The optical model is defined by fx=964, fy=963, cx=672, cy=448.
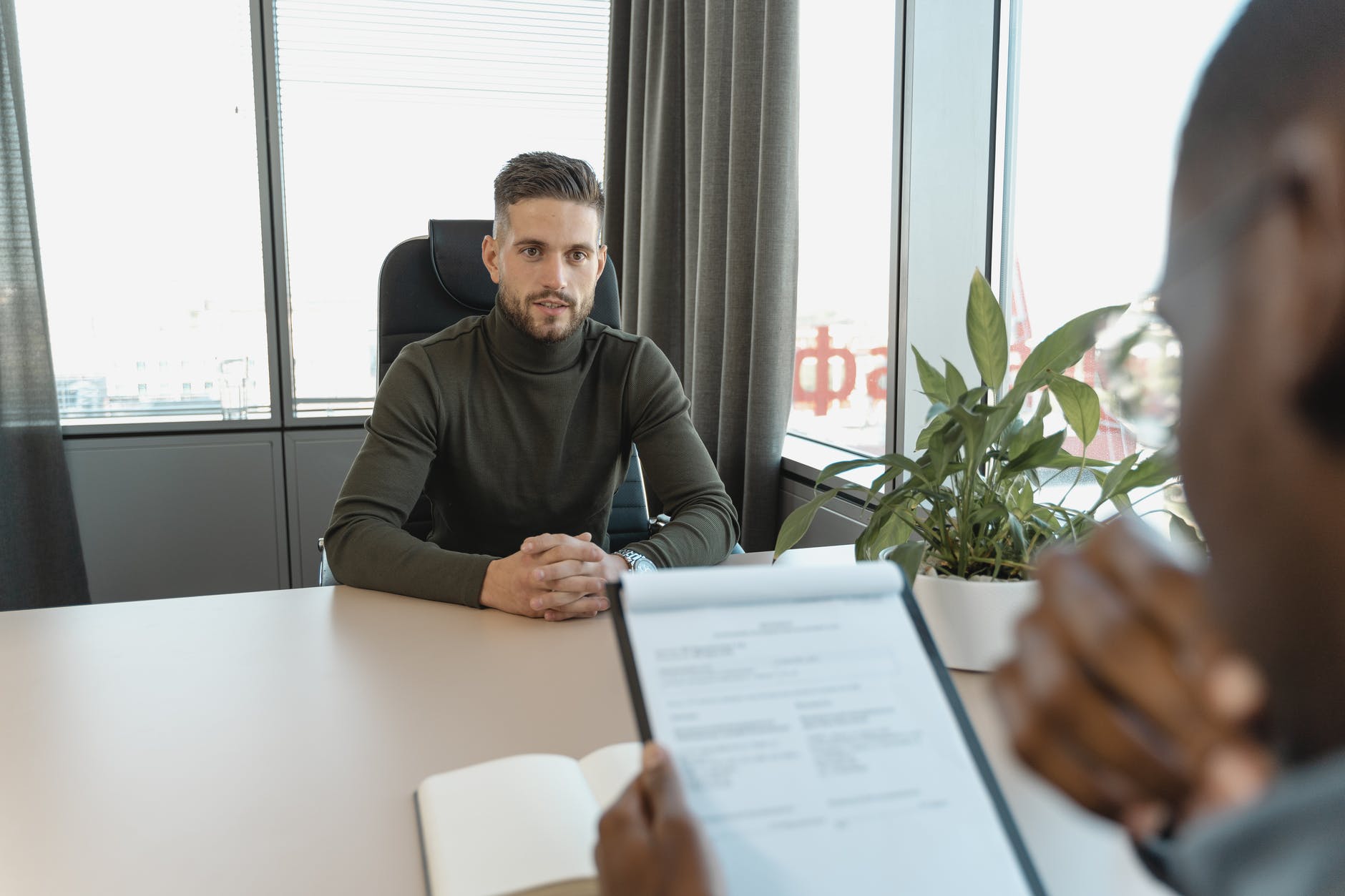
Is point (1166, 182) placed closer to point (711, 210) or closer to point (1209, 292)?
point (1209, 292)

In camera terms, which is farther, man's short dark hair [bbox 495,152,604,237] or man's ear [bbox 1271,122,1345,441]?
man's short dark hair [bbox 495,152,604,237]

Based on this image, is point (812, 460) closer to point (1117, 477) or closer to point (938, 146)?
point (938, 146)

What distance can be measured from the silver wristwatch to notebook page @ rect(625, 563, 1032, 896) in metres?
0.88

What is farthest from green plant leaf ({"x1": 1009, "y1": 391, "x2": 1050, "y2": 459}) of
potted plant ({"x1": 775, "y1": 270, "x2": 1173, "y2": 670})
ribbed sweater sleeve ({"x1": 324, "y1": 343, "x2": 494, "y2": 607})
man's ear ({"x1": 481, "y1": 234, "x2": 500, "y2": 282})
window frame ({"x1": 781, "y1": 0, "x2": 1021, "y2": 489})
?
man's ear ({"x1": 481, "y1": 234, "x2": 500, "y2": 282})

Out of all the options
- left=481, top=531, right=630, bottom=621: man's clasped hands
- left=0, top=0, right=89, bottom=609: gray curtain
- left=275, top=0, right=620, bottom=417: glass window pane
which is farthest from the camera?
left=275, top=0, right=620, bottom=417: glass window pane

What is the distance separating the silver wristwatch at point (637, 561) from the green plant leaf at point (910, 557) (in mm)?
524

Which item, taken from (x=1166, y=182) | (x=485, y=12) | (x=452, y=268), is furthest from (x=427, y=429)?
(x=485, y=12)

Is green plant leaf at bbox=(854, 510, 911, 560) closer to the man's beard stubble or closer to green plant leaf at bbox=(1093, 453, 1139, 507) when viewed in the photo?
green plant leaf at bbox=(1093, 453, 1139, 507)

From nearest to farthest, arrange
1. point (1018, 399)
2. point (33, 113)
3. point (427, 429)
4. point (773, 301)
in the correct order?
point (1018, 399) → point (427, 429) → point (773, 301) → point (33, 113)

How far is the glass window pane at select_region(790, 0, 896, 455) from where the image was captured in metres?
2.31

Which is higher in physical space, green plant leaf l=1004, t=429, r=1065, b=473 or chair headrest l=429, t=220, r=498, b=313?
chair headrest l=429, t=220, r=498, b=313

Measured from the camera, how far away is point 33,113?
2887 millimetres

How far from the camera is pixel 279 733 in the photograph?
33.5 inches

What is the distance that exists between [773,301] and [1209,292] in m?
2.09
